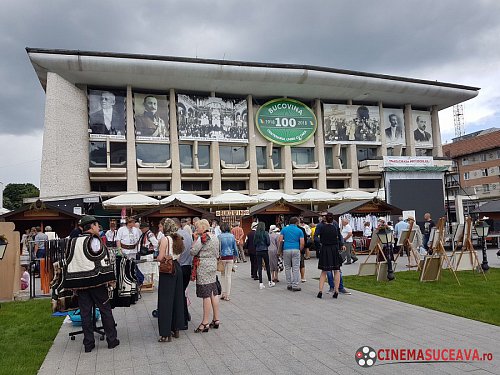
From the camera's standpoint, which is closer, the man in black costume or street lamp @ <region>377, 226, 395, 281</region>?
the man in black costume

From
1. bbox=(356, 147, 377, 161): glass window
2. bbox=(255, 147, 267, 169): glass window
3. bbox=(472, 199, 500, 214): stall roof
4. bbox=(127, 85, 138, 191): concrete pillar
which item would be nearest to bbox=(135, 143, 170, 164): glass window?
bbox=(127, 85, 138, 191): concrete pillar

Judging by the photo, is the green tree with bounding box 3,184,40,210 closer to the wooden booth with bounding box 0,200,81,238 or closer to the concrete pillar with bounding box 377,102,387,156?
the concrete pillar with bounding box 377,102,387,156

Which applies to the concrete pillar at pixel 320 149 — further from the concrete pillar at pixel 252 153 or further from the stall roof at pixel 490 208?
the stall roof at pixel 490 208

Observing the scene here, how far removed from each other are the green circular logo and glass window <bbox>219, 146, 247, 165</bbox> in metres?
2.61

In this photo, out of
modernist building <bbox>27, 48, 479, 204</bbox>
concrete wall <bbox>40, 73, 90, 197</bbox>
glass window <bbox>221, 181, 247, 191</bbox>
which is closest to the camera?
concrete wall <bbox>40, 73, 90, 197</bbox>

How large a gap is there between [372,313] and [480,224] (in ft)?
21.6

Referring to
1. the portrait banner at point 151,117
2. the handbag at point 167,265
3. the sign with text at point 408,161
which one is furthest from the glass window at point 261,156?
the handbag at point 167,265

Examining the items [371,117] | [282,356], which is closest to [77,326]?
[282,356]

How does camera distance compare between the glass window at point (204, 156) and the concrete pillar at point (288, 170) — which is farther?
the concrete pillar at point (288, 170)

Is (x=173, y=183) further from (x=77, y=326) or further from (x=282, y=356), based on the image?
(x=282, y=356)

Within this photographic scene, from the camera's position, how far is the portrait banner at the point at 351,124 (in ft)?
135

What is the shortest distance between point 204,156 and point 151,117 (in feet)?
18.6

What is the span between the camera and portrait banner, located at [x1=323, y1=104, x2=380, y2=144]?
1622 inches

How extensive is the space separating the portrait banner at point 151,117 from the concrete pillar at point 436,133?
28.6m
